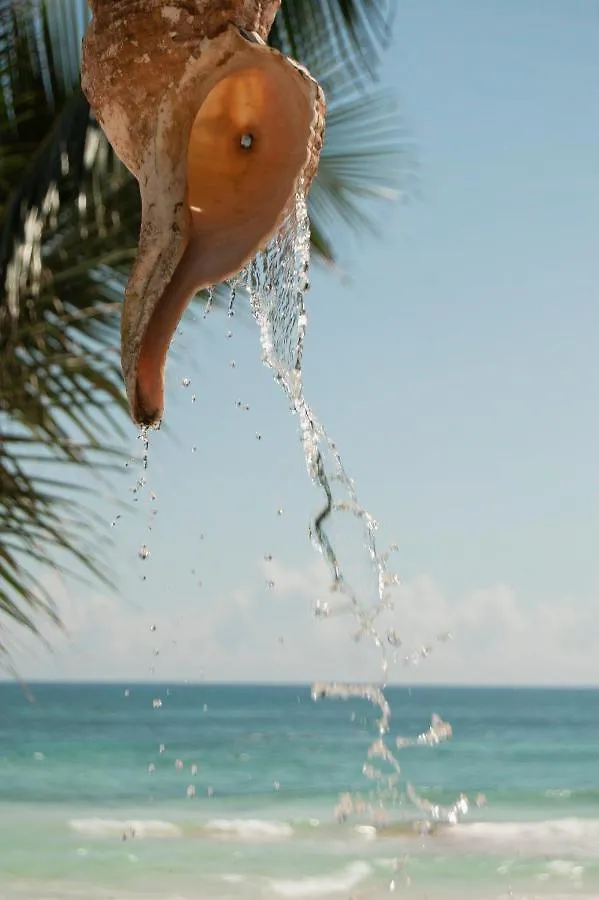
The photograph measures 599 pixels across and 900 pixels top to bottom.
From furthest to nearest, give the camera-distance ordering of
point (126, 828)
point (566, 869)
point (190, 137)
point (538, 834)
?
1. point (126, 828)
2. point (538, 834)
3. point (566, 869)
4. point (190, 137)

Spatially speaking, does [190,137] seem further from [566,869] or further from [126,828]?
[126,828]

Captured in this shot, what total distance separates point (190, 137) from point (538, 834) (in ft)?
45.1

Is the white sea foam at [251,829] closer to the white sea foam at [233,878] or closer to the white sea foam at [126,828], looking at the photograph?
the white sea foam at [126,828]

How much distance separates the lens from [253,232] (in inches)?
19.3

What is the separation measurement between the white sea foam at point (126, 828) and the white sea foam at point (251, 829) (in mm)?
473

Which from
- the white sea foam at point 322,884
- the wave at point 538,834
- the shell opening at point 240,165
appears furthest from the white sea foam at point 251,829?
the shell opening at point 240,165

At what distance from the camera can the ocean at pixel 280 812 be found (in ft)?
34.9

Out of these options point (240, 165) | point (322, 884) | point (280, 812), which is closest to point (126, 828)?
point (280, 812)

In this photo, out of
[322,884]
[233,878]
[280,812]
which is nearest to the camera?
[322,884]

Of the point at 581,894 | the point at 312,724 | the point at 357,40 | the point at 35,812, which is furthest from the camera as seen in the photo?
the point at 312,724

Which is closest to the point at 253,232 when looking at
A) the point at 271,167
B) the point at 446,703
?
the point at 271,167

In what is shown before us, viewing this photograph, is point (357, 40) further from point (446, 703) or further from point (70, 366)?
point (446, 703)

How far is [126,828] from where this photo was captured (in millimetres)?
13883

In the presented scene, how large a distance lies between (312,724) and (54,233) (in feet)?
84.2
